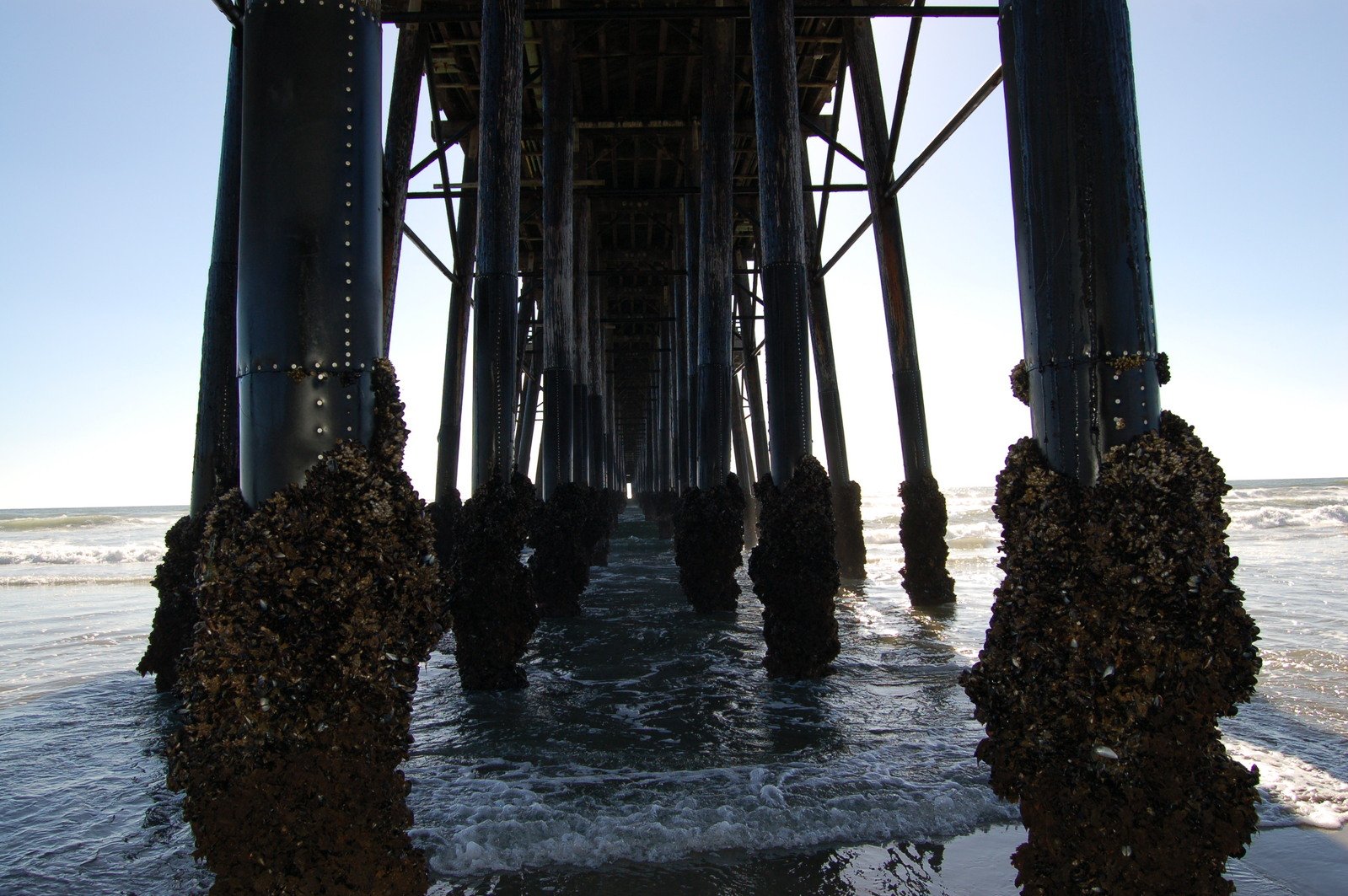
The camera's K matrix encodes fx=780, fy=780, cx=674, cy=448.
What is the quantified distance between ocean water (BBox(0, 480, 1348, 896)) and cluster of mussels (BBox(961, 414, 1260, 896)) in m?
0.87

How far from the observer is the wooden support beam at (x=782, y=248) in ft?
19.9

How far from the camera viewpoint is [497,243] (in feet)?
20.8

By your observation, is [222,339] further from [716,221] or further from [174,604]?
[716,221]

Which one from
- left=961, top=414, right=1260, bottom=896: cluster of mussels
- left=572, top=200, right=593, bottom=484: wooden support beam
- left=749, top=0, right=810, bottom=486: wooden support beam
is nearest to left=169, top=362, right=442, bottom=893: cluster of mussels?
left=961, top=414, right=1260, bottom=896: cluster of mussels

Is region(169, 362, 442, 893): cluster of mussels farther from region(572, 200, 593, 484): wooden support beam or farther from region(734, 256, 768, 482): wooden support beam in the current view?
region(734, 256, 768, 482): wooden support beam

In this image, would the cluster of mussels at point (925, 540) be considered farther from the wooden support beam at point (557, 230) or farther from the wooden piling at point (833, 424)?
the wooden support beam at point (557, 230)

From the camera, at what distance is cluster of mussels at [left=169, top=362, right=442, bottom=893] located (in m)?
2.20

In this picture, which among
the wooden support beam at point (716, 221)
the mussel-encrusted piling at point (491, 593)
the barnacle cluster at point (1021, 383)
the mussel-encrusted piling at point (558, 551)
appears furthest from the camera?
the wooden support beam at point (716, 221)

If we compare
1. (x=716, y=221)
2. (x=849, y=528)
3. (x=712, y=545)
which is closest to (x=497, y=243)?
(x=712, y=545)

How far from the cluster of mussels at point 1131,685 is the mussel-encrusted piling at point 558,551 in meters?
6.94

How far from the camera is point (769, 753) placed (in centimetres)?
421

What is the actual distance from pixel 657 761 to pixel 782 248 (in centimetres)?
394

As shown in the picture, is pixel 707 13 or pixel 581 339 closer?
pixel 707 13

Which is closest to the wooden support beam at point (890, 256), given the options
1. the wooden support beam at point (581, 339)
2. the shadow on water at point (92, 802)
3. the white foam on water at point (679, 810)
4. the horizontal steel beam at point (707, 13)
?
the horizontal steel beam at point (707, 13)
